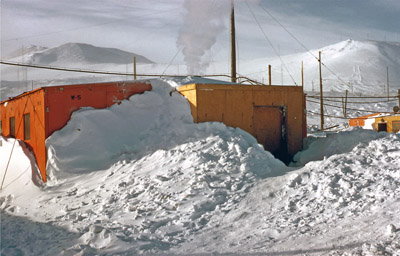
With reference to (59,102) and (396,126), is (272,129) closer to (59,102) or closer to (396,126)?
(59,102)

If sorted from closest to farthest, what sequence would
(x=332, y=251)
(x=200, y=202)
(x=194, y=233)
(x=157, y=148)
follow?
(x=332, y=251)
(x=194, y=233)
(x=200, y=202)
(x=157, y=148)

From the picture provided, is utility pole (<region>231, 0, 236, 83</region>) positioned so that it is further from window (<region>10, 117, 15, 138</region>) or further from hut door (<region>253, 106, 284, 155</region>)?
window (<region>10, 117, 15, 138</region>)

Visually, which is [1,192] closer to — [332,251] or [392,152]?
[332,251]

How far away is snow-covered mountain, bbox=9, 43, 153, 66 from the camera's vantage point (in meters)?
124

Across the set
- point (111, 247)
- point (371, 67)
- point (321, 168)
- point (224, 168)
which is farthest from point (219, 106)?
point (371, 67)

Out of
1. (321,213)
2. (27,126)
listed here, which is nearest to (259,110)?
(321,213)

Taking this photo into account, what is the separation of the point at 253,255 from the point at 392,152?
5101 mm

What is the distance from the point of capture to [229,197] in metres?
7.13

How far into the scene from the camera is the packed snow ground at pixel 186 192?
5500 mm

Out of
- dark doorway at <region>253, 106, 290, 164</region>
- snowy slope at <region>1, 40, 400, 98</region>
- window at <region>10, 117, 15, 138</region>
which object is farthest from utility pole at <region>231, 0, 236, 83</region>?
snowy slope at <region>1, 40, 400, 98</region>

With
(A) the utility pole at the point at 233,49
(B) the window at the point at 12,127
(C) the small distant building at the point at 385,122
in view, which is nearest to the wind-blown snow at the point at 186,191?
(B) the window at the point at 12,127

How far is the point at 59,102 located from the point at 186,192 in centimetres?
585

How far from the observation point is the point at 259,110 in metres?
11.4

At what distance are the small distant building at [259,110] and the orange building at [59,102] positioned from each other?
6.48 feet
